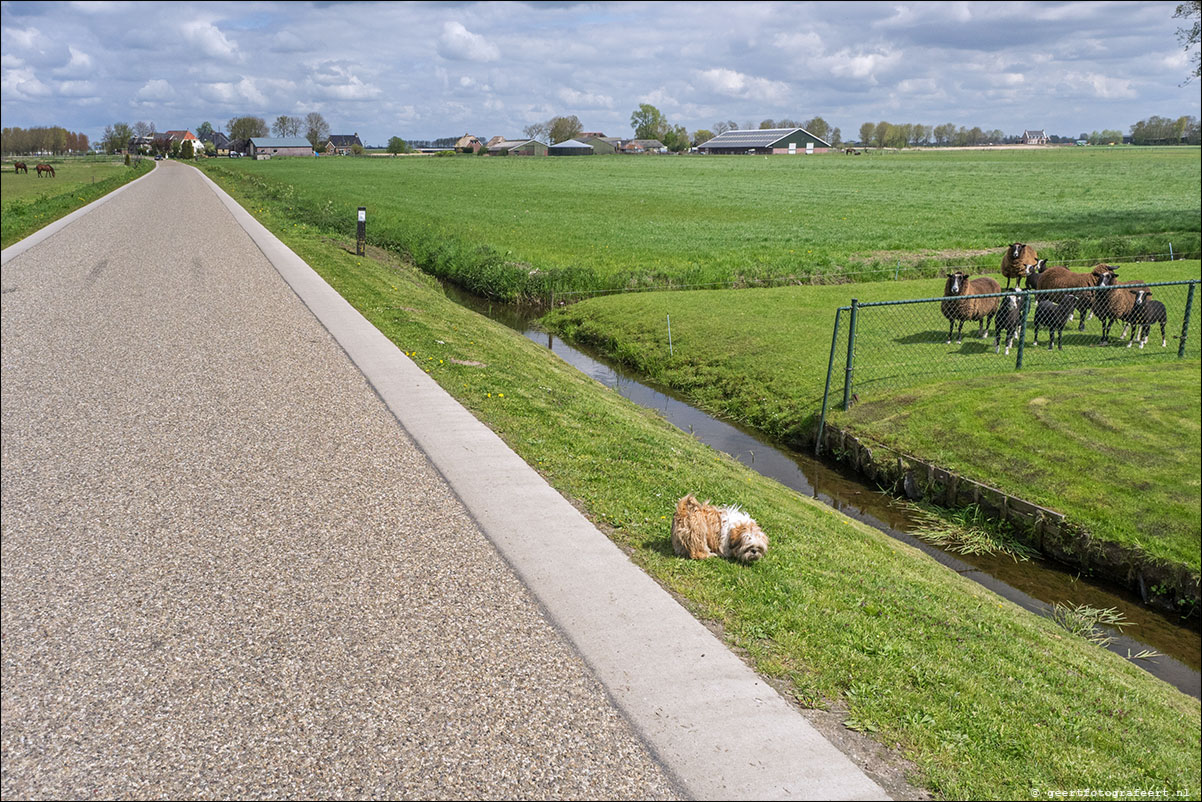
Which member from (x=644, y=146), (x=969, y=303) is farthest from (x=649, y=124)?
(x=969, y=303)

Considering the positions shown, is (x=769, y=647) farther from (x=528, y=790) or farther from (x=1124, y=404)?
(x=1124, y=404)

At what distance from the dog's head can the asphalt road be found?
73 cm

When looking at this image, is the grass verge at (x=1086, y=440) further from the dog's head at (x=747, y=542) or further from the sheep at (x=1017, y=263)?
the sheep at (x=1017, y=263)

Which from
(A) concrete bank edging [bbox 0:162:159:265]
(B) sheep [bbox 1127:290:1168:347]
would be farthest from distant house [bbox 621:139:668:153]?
(B) sheep [bbox 1127:290:1168:347]

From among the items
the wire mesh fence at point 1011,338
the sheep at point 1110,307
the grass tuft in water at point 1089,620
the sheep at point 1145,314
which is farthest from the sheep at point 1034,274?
the grass tuft in water at point 1089,620

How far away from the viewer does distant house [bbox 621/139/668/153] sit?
6181 inches

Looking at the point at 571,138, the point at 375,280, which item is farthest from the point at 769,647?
the point at 571,138

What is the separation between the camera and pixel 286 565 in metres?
4.99

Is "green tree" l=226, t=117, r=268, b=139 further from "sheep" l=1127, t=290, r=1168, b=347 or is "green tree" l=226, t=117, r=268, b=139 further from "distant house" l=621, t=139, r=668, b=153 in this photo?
"sheep" l=1127, t=290, r=1168, b=347

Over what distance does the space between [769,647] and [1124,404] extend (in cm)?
404

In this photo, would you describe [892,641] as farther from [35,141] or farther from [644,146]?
[644,146]

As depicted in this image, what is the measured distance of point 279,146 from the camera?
538 feet

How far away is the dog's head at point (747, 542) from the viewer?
5.27 meters

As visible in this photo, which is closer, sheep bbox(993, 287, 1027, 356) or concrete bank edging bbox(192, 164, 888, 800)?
concrete bank edging bbox(192, 164, 888, 800)
